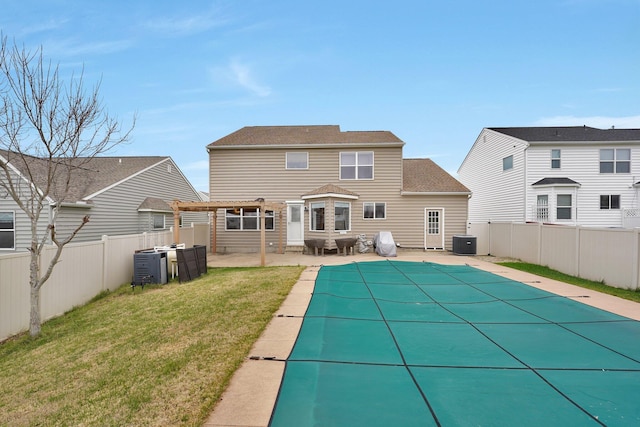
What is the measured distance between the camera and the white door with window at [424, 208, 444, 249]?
16.3m

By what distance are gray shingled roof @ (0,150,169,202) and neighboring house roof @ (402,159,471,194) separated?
589 inches

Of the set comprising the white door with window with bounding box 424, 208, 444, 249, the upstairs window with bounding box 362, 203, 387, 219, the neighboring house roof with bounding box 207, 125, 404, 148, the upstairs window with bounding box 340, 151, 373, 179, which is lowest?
the white door with window with bounding box 424, 208, 444, 249

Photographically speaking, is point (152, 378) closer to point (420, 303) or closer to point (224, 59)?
point (420, 303)

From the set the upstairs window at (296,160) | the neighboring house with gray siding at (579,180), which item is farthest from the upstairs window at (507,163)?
the upstairs window at (296,160)

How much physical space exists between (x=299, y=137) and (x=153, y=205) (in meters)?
9.50

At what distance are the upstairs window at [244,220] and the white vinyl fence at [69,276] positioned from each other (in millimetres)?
5704

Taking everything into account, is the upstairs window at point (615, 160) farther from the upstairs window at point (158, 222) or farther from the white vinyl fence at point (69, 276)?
the upstairs window at point (158, 222)

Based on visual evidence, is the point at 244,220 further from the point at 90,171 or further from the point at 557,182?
the point at 557,182

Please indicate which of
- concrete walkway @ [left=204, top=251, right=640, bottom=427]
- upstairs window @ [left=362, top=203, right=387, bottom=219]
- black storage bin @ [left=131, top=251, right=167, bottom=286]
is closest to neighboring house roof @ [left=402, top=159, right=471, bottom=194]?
upstairs window @ [left=362, top=203, right=387, bottom=219]

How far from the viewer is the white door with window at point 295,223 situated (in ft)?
53.3

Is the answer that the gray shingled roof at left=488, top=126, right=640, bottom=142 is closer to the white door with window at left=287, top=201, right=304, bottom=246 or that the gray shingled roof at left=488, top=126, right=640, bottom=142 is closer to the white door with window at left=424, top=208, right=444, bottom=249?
the white door with window at left=424, top=208, right=444, bottom=249

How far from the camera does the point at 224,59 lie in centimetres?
1550

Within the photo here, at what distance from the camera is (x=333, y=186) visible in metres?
15.7

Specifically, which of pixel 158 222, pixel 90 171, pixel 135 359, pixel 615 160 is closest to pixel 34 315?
pixel 135 359
